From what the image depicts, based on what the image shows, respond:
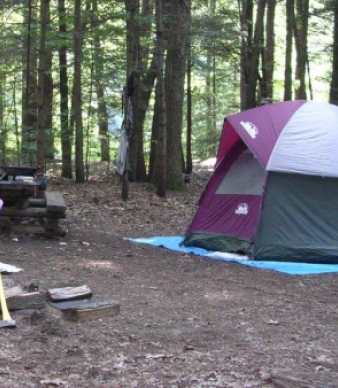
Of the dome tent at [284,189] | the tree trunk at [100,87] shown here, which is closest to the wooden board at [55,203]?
the dome tent at [284,189]

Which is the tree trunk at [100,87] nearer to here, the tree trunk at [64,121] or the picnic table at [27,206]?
the tree trunk at [64,121]

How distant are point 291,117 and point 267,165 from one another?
3.41ft

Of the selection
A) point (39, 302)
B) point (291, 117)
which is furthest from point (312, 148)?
point (39, 302)

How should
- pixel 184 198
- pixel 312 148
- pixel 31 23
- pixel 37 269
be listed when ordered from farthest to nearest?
pixel 31 23
pixel 184 198
pixel 312 148
pixel 37 269

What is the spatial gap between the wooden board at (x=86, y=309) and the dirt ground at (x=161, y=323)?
54 mm

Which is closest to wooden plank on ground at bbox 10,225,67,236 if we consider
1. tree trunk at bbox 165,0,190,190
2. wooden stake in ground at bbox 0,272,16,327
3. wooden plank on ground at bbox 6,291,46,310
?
wooden plank on ground at bbox 6,291,46,310

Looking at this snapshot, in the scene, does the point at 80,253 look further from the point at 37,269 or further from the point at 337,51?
the point at 337,51

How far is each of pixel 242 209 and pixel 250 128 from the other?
1.25 meters

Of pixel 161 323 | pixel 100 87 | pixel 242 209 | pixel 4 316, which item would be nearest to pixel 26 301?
pixel 4 316

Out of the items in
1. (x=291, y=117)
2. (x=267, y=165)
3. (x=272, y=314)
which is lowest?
(x=272, y=314)

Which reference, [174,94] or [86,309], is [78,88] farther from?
[86,309]

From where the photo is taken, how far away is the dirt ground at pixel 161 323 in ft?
12.8

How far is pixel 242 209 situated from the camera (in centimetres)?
898

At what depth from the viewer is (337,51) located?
14125mm
